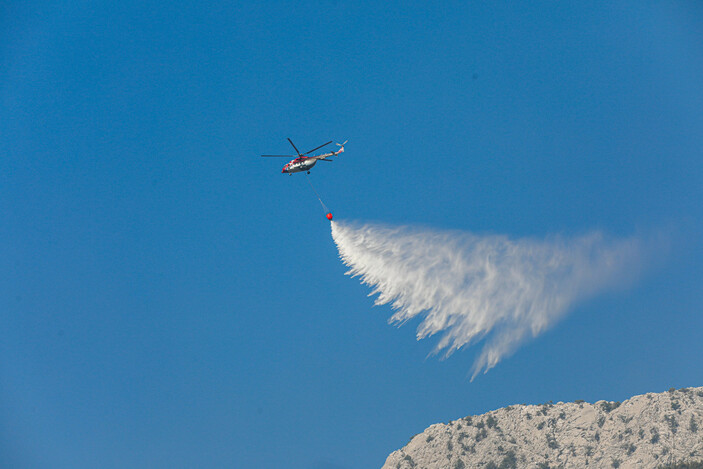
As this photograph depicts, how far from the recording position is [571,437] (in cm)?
14650

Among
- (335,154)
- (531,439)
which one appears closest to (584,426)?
(531,439)

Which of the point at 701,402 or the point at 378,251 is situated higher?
the point at 378,251

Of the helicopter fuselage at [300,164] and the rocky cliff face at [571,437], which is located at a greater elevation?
the helicopter fuselage at [300,164]

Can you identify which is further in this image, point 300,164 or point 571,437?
point 571,437

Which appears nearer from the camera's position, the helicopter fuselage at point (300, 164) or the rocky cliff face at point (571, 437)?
the helicopter fuselage at point (300, 164)

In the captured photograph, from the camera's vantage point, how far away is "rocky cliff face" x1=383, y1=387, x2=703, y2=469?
440ft

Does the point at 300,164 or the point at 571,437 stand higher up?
the point at 300,164

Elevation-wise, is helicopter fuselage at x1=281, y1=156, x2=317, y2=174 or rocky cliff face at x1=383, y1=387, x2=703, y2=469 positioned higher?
helicopter fuselage at x1=281, y1=156, x2=317, y2=174

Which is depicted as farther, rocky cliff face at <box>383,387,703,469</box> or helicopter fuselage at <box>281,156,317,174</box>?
rocky cliff face at <box>383,387,703,469</box>

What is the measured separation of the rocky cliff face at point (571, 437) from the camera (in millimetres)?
134000

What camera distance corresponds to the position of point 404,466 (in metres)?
159

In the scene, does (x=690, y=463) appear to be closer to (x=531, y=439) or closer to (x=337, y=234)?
(x=531, y=439)

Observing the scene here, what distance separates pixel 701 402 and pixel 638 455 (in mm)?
18539

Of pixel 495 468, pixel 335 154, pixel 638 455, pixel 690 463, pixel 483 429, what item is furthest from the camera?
pixel 483 429
